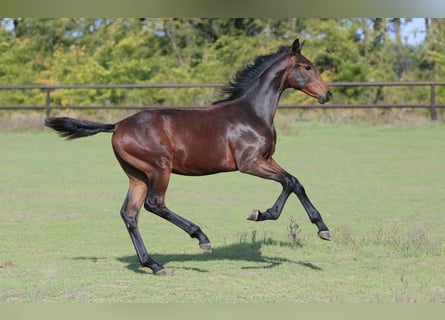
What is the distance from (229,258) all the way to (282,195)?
3.55ft

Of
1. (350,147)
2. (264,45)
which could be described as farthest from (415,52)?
(350,147)

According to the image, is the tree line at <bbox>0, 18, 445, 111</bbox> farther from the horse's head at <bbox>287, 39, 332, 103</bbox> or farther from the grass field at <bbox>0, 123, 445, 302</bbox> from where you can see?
the horse's head at <bbox>287, 39, 332, 103</bbox>

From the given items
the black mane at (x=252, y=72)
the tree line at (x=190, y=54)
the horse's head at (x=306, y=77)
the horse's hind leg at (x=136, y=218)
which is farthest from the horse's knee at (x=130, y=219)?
the tree line at (x=190, y=54)

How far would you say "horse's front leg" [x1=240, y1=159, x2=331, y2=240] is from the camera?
6.24 metres

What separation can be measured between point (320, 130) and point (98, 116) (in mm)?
6386

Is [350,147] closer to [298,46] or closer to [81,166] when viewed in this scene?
[81,166]

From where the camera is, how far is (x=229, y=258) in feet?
23.7

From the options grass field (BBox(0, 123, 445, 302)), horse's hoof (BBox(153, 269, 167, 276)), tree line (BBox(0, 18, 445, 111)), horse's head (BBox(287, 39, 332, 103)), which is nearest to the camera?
grass field (BBox(0, 123, 445, 302))

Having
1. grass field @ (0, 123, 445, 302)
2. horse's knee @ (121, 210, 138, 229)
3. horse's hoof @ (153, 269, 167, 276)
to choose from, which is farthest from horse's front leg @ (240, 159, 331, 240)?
horse's knee @ (121, 210, 138, 229)

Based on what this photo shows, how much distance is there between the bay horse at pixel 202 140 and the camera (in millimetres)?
6527

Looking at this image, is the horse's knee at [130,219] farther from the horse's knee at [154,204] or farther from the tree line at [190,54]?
the tree line at [190,54]

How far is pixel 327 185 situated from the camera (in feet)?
41.2

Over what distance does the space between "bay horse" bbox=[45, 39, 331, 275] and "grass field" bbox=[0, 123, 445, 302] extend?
56 cm

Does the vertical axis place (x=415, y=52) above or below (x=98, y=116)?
above
